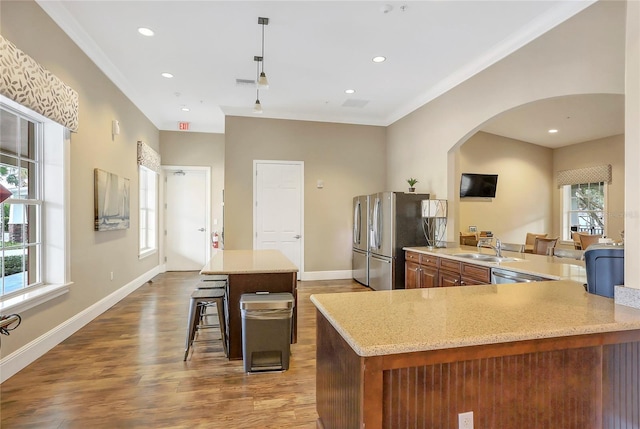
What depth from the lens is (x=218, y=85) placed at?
4.95 m

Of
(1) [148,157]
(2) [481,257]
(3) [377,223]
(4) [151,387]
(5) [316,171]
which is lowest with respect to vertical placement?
(4) [151,387]

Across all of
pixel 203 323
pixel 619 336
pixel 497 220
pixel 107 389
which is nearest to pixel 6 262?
pixel 107 389

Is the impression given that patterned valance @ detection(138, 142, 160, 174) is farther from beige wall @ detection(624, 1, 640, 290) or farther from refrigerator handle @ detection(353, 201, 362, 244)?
beige wall @ detection(624, 1, 640, 290)

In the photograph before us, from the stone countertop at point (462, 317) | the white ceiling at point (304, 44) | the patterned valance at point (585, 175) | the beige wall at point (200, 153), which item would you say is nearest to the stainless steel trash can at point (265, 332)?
the stone countertop at point (462, 317)

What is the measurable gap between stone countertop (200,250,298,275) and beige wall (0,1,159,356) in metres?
1.49

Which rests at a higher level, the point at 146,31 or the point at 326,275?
the point at 146,31

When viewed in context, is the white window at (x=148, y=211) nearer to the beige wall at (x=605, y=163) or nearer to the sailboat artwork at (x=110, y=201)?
the sailboat artwork at (x=110, y=201)

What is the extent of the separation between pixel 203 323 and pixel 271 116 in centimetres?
386

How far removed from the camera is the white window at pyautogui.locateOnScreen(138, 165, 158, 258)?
632cm

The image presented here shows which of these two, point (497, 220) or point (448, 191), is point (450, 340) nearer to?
point (448, 191)

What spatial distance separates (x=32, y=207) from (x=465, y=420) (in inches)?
148

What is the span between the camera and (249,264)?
3148mm

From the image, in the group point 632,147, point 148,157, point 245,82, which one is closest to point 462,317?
point 632,147

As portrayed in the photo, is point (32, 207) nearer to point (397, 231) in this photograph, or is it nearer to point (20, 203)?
point (20, 203)
